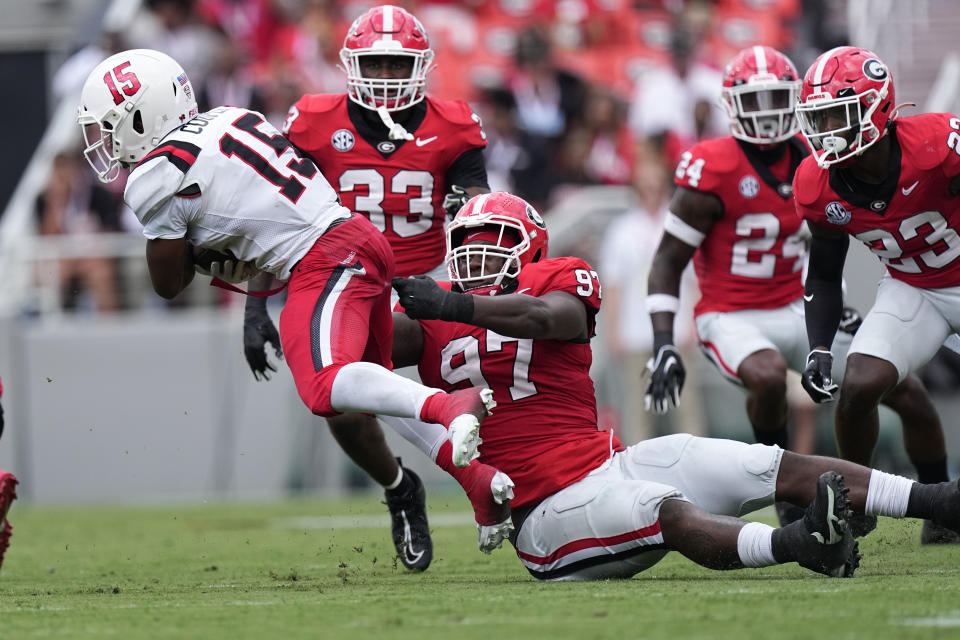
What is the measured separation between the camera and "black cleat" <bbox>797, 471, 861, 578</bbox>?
155 inches

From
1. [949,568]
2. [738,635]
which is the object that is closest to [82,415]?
[949,568]

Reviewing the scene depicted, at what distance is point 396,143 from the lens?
584 cm

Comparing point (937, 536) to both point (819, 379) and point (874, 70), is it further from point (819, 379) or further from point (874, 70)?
point (874, 70)

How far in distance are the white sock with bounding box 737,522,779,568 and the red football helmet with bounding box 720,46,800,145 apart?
2.49 meters

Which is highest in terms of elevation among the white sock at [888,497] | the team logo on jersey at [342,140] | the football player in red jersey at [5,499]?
the team logo on jersey at [342,140]

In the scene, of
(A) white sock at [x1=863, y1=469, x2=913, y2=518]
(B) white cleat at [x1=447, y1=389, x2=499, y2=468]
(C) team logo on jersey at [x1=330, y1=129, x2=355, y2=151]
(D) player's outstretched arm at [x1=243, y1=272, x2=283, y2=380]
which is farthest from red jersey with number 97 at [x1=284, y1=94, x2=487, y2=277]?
(A) white sock at [x1=863, y1=469, x2=913, y2=518]

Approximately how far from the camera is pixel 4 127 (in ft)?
46.3

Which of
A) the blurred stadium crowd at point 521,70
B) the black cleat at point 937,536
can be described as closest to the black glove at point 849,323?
the black cleat at point 937,536

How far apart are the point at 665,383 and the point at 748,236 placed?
87 cm

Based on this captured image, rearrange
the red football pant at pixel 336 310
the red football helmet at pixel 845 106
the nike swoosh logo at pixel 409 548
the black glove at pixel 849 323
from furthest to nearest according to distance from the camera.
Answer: the black glove at pixel 849 323 → the nike swoosh logo at pixel 409 548 → the red football helmet at pixel 845 106 → the red football pant at pixel 336 310

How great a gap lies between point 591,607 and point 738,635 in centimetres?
59

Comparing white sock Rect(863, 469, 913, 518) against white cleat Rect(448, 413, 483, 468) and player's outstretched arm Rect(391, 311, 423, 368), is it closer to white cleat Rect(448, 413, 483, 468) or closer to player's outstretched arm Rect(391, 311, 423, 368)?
white cleat Rect(448, 413, 483, 468)

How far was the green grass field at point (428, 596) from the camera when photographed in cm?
342

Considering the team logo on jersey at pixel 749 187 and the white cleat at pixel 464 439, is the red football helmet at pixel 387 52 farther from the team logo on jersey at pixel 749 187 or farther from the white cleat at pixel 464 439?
the white cleat at pixel 464 439
